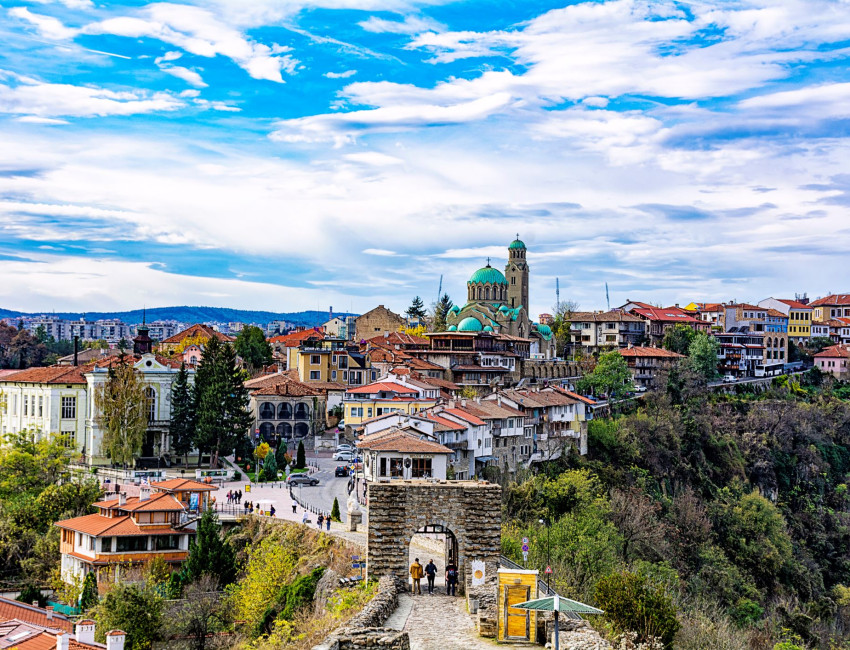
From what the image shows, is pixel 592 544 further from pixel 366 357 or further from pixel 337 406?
pixel 366 357

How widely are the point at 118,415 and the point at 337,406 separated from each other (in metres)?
19.0

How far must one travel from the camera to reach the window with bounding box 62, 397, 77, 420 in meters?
54.8

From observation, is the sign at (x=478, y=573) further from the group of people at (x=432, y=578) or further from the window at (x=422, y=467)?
the window at (x=422, y=467)

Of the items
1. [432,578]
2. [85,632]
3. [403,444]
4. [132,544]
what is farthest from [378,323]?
[432,578]

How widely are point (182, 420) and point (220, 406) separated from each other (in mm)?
2440

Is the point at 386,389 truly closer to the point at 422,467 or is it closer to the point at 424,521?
the point at 422,467

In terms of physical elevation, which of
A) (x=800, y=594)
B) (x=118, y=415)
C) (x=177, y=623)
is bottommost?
(x=800, y=594)

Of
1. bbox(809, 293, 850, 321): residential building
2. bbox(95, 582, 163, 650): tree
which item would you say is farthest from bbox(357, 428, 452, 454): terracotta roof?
bbox(809, 293, 850, 321): residential building

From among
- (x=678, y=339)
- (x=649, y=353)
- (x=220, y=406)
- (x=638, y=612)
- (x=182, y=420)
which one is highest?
(x=678, y=339)

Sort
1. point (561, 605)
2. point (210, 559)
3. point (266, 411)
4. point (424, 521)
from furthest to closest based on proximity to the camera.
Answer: point (266, 411), point (210, 559), point (424, 521), point (561, 605)

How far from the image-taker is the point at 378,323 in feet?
358

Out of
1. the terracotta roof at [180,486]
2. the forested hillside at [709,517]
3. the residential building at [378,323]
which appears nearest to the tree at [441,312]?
the residential building at [378,323]

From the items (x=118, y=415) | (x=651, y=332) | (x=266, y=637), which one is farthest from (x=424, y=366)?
(x=266, y=637)

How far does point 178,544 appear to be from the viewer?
38.3 metres
